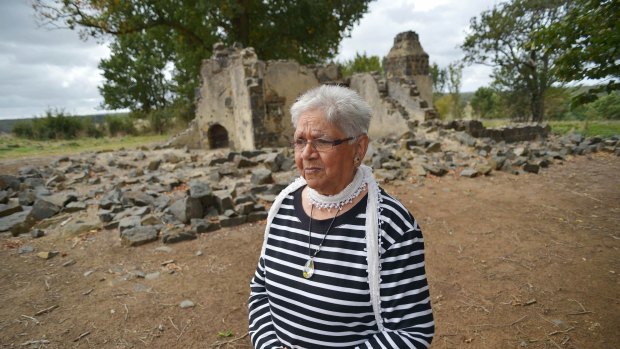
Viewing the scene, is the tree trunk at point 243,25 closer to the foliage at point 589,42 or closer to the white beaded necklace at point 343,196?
the foliage at point 589,42

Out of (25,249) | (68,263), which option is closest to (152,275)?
(68,263)

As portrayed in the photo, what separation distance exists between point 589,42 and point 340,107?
355 centimetres

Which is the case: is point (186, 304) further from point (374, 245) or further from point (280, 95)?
point (280, 95)

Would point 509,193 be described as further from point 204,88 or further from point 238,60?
point 204,88

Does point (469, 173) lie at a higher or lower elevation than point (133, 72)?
lower

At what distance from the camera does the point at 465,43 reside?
2205cm

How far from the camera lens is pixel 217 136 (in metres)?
15.0

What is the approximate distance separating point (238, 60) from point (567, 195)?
10419 millimetres

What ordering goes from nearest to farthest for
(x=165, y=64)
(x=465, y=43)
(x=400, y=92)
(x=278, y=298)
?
(x=278, y=298) → (x=400, y=92) → (x=465, y=43) → (x=165, y=64)

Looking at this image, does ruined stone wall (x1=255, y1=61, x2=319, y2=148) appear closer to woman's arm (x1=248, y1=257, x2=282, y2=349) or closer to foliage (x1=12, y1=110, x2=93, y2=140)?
woman's arm (x1=248, y1=257, x2=282, y2=349)

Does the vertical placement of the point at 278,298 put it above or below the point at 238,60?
below

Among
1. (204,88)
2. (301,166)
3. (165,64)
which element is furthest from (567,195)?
(165,64)

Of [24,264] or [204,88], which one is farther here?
[204,88]

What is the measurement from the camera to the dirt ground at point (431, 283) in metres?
3.02
